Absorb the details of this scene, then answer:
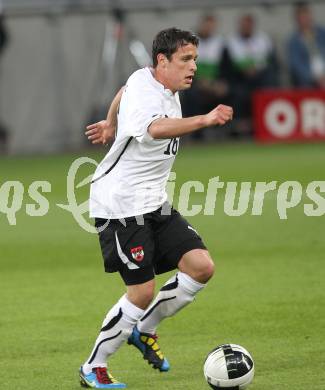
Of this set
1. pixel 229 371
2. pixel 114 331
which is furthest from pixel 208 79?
pixel 229 371

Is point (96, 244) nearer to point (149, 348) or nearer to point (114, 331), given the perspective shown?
point (149, 348)

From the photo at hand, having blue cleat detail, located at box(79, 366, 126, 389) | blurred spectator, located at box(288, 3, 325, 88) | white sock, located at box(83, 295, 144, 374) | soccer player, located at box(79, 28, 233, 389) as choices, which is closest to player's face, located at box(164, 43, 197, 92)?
soccer player, located at box(79, 28, 233, 389)

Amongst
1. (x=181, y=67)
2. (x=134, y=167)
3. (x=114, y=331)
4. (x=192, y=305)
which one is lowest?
(x=192, y=305)

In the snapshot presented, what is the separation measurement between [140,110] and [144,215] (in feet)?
2.31

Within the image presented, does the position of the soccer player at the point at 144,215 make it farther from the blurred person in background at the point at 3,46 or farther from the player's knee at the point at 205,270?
the blurred person in background at the point at 3,46

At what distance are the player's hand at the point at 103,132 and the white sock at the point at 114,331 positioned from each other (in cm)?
119

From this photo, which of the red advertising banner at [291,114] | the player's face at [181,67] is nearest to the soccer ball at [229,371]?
the player's face at [181,67]

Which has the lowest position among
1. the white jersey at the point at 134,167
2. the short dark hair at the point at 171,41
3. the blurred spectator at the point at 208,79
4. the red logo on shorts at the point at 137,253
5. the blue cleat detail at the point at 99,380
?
the blurred spectator at the point at 208,79

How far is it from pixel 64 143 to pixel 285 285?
14.2 metres

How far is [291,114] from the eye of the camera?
2377cm

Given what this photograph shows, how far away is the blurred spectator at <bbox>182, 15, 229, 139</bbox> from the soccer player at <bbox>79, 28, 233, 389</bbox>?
16.2 meters

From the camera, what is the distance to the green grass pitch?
7.86 metres

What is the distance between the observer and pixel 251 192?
54.9 feet

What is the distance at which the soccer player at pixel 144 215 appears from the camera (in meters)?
7.53
